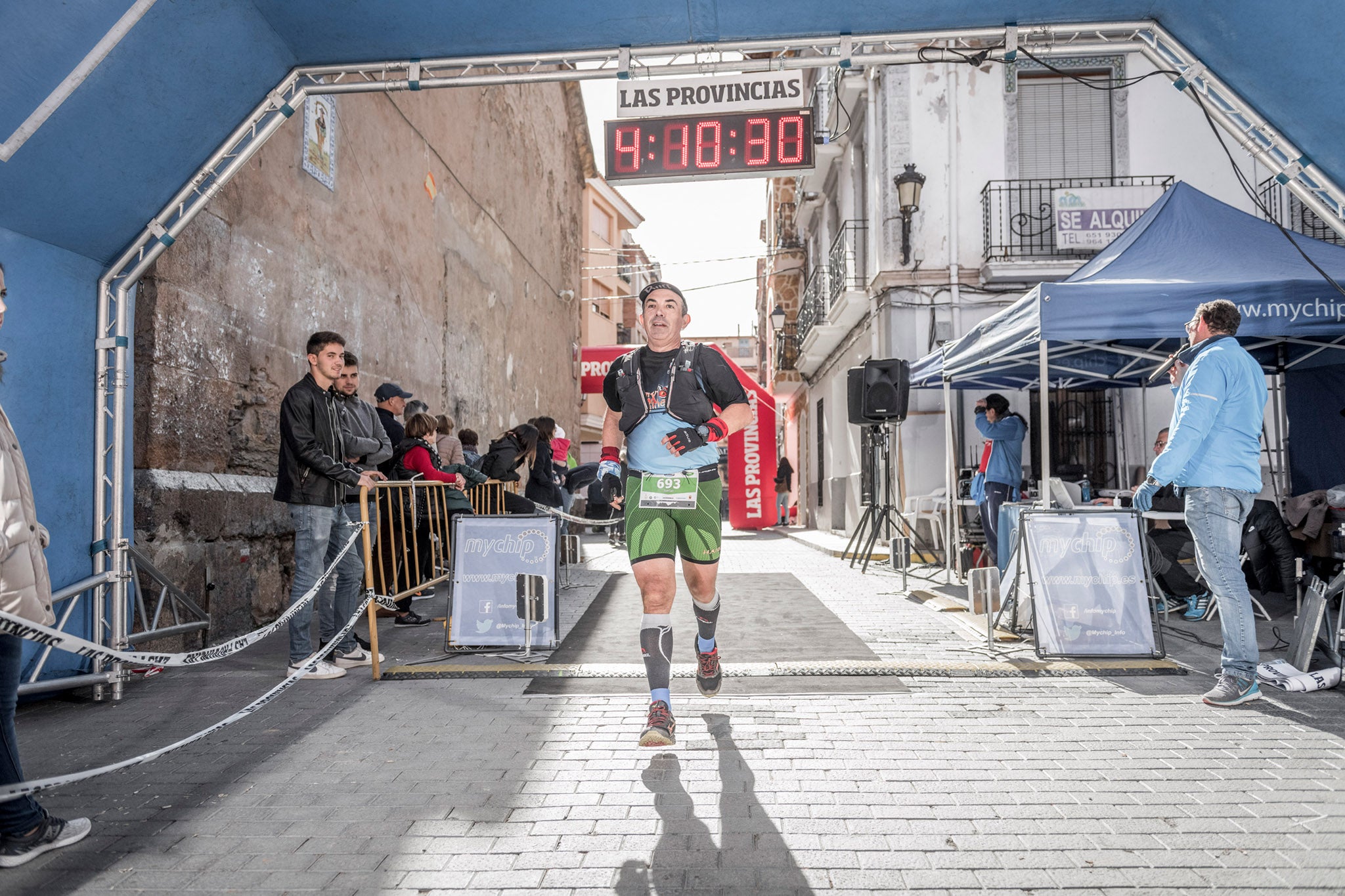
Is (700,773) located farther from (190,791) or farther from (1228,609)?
(1228,609)

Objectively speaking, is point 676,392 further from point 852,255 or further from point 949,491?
point 852,255

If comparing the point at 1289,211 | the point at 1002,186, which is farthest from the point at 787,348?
the point at 1289,211

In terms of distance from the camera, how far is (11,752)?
2826 mm

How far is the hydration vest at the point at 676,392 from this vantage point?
4121 mm

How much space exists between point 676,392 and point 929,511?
10.0m

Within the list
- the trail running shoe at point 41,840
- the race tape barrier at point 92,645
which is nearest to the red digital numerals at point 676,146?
the race tape barrier at point 92,645

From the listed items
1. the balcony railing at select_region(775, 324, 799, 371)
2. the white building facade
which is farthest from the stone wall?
the balcony railing at select_region(775, 324, 799, 371)

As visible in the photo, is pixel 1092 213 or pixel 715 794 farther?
pixel 1092 213

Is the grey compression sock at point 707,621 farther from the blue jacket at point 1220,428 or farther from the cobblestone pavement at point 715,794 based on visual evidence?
the blue jacket at point 1220,428

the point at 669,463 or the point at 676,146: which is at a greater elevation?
the point at 676,146

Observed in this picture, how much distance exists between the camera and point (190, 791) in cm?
329

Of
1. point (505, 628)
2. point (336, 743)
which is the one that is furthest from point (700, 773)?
point (505, 628)

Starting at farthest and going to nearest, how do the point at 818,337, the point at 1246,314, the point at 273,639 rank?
1. the point at 818,337
2. the point at 273,639
3. the point at 1246,314

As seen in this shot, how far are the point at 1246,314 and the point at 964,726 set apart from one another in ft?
13.4
